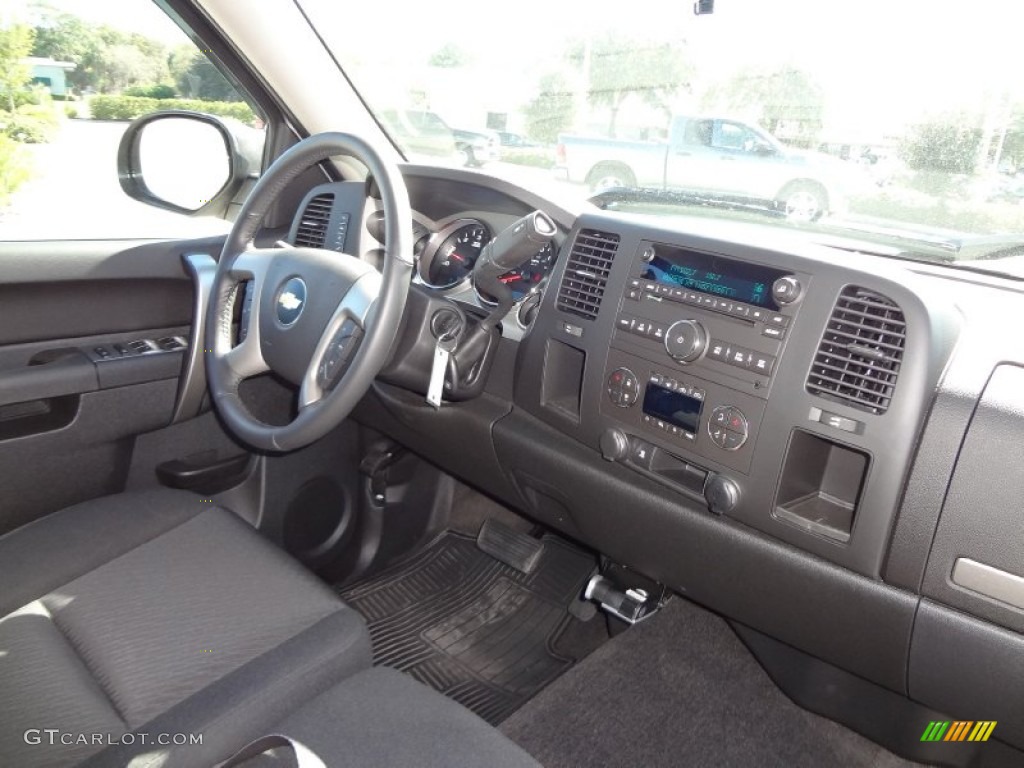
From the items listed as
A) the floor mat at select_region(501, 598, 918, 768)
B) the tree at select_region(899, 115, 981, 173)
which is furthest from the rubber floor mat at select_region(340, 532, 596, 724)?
the tree at select_region(899, 115, 981, 173)

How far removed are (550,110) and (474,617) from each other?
150 cm

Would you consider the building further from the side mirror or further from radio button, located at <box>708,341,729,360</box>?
radio button, located at <box>708,341,729,360</box>

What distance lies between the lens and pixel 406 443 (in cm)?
240

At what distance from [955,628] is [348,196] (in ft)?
5.60

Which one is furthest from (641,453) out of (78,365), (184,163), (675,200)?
(184,163)

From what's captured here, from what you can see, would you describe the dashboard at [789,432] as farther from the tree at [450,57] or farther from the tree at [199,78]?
the tree at [199,78]

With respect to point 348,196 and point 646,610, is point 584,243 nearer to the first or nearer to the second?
point 348,196

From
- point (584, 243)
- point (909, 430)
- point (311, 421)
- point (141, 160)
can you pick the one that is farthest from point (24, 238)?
point (909, 430)

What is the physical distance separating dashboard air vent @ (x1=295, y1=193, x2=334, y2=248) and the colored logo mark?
72.7 inches

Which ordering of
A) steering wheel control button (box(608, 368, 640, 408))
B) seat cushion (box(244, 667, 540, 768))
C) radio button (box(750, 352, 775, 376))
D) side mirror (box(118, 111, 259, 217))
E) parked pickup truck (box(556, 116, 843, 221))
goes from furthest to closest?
side mirror (box(118, 111, 259, 217))
parked pickup truck (box(556, 116, 843, 221))
steering wheel control button (box(608, 368, 640, 408))
radio button (box(750, 352, 775, 376))
seat cushion (box(244, 667, 540, 768))

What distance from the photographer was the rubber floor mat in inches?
88.3

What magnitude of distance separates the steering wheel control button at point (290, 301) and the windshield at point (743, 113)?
0.63 meters

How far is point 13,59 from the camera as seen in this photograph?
2.04 metres

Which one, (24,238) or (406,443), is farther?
(406,443)
